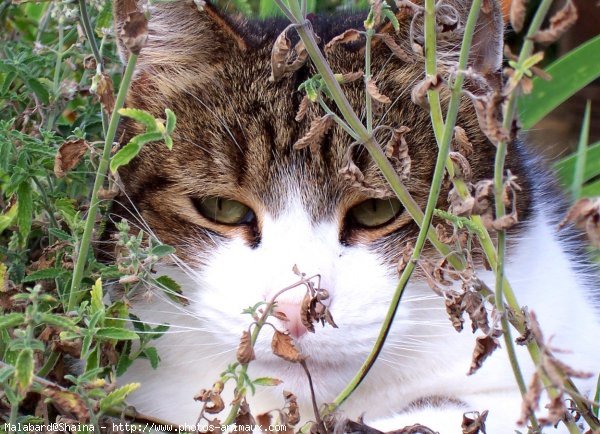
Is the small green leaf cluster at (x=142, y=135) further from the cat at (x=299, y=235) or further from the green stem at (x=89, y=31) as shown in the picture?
the cat at (x=299, y=235)

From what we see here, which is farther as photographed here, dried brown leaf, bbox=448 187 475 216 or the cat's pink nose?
the cat's pink nose

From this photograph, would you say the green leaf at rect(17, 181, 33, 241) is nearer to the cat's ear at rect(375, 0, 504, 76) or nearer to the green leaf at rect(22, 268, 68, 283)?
the green leaf at rect(22, 268, 68, 283)

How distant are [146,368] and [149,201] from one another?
12.8 inches

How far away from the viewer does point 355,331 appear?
4.36ft

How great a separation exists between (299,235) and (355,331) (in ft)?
0.61

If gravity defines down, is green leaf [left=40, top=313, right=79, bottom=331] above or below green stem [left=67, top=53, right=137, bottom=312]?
below

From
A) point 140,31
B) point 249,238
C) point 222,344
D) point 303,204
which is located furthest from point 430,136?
point 140,31

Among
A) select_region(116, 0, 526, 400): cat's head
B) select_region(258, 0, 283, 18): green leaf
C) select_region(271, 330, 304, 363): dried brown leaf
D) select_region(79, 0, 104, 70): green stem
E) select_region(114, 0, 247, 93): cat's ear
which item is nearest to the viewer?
select_region(271, 330, 304, 363): dried brown leaf

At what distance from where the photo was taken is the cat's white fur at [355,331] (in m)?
1.35

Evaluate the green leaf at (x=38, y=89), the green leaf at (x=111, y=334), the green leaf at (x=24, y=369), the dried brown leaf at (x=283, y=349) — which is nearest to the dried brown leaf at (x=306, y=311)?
the dried brown leaf at (x=283, y=349)

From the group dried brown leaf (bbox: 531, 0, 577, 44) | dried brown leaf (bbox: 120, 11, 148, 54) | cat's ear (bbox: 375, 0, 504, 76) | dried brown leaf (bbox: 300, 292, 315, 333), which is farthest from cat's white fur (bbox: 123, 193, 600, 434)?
dried brown leaf (bbox: 531, 0, 577, 44)

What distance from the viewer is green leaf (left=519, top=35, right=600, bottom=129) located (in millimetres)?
2084

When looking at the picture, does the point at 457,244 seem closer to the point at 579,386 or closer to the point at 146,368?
the point at 579,386

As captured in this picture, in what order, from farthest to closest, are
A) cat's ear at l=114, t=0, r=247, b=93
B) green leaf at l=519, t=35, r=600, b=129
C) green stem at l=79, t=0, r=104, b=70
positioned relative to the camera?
green leaf at l=519, t=35, r=600, b=129 → cat's ear at l=114, t=0, r=247, b=93 → green stem at l=79, t=0, r=104, b=70
